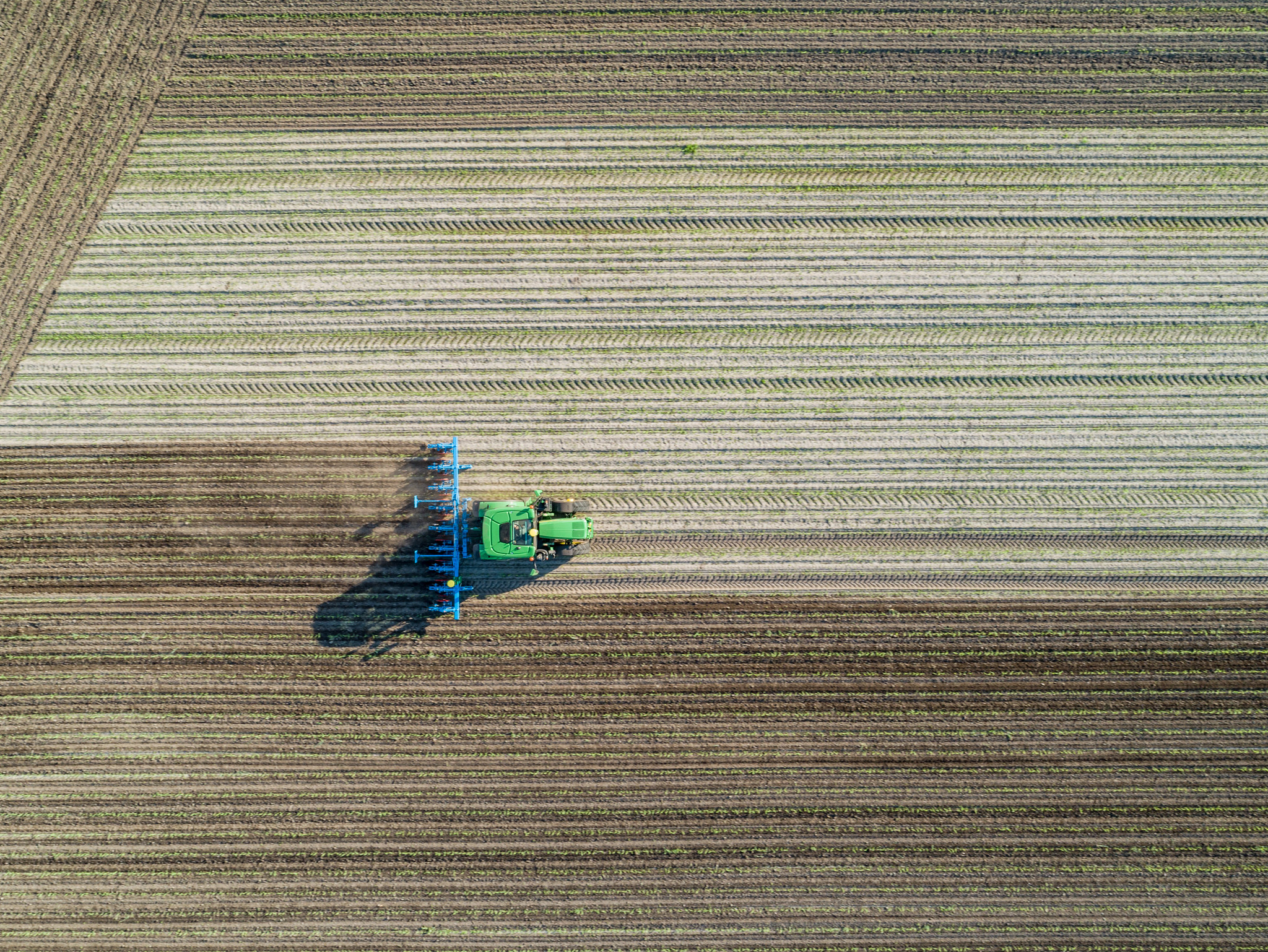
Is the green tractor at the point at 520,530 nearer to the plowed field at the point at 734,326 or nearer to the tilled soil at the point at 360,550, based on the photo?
the tilled soil at the point at 360,550

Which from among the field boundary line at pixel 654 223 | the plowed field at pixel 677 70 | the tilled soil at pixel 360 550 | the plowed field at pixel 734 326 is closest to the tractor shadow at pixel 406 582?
the tilled soil at pixel 360 550

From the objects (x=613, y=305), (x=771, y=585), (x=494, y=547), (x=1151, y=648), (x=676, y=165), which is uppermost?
(x=676, y=165)

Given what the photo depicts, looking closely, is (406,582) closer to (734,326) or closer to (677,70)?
(734,326)

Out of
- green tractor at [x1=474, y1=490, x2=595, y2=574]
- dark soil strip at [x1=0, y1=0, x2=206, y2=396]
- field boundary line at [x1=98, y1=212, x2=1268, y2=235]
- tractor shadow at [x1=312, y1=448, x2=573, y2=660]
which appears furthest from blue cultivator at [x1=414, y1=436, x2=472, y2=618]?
dark soil strip at [x1=0, y1=0, x2=206, y2=396]

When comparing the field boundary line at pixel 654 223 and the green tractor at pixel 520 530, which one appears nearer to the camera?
the green tractor at pixel 520 530

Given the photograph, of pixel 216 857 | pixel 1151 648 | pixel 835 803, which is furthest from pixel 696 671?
pixel 216 857

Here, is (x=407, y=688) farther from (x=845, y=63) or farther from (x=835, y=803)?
(x=845, y=63)

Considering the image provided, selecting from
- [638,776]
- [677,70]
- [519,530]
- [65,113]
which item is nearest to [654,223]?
[677,70]
